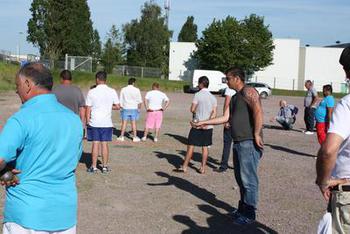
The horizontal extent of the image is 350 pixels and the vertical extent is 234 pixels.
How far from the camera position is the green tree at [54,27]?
55.2 m

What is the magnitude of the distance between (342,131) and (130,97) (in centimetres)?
1141

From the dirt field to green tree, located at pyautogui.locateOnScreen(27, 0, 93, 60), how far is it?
1736 inches

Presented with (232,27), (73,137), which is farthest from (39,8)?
(73,137)

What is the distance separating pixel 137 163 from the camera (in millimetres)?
11383

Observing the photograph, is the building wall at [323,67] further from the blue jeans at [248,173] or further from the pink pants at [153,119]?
the blue jeans at [248,173]

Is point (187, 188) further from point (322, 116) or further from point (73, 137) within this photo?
point (73, 137)

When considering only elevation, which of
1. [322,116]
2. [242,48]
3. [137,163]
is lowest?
[137,163]

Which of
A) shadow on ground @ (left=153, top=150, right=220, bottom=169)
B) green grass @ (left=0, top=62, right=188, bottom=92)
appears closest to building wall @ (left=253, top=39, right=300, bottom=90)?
green grass @ (left=0, top=62, right=188, bottom=92)

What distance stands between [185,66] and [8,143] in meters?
68.4

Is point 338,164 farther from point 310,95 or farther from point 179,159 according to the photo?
point 310,95

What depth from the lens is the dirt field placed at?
22.4 ft

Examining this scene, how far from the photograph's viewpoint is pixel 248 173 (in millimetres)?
6844

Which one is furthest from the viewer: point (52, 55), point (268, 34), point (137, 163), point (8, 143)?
point (268, 34)

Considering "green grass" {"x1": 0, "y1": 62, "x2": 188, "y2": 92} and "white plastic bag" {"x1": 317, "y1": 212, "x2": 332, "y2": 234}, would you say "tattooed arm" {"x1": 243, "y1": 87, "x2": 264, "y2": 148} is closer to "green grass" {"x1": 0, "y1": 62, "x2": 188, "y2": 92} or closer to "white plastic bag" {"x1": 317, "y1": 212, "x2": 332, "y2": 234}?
"white plastic bag" {"x1": 317, "y1": 212, "x2": 332, "y2": 234}
